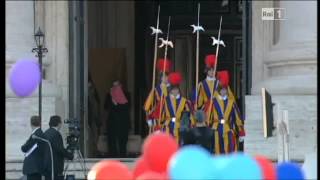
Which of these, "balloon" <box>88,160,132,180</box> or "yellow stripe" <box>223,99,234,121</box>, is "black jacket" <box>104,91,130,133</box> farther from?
"balloon" <box>88,160,132,180</box>

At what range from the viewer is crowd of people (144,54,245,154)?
1406 centimetres

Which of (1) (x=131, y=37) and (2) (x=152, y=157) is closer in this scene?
(2) (x=152, y=157)

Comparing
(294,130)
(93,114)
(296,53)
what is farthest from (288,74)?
(93,114)

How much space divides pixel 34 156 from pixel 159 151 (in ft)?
18.6

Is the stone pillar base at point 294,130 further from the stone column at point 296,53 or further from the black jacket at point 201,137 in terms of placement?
the black jacket at point 201,137

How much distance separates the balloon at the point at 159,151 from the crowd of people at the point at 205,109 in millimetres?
7139

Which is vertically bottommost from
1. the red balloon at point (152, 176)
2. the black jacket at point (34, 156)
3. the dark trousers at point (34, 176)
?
the dark trousers at point (34, 176)

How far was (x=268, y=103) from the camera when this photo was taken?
11.0m

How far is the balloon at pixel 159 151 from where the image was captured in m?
6.70

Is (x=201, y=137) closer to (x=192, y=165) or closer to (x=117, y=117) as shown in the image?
(x=117, y=117)

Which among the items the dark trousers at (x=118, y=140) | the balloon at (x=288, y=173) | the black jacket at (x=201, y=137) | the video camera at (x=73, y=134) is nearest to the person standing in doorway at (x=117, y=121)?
the dark trousers at (x=118, y=140)

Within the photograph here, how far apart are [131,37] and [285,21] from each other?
604 centimetres
